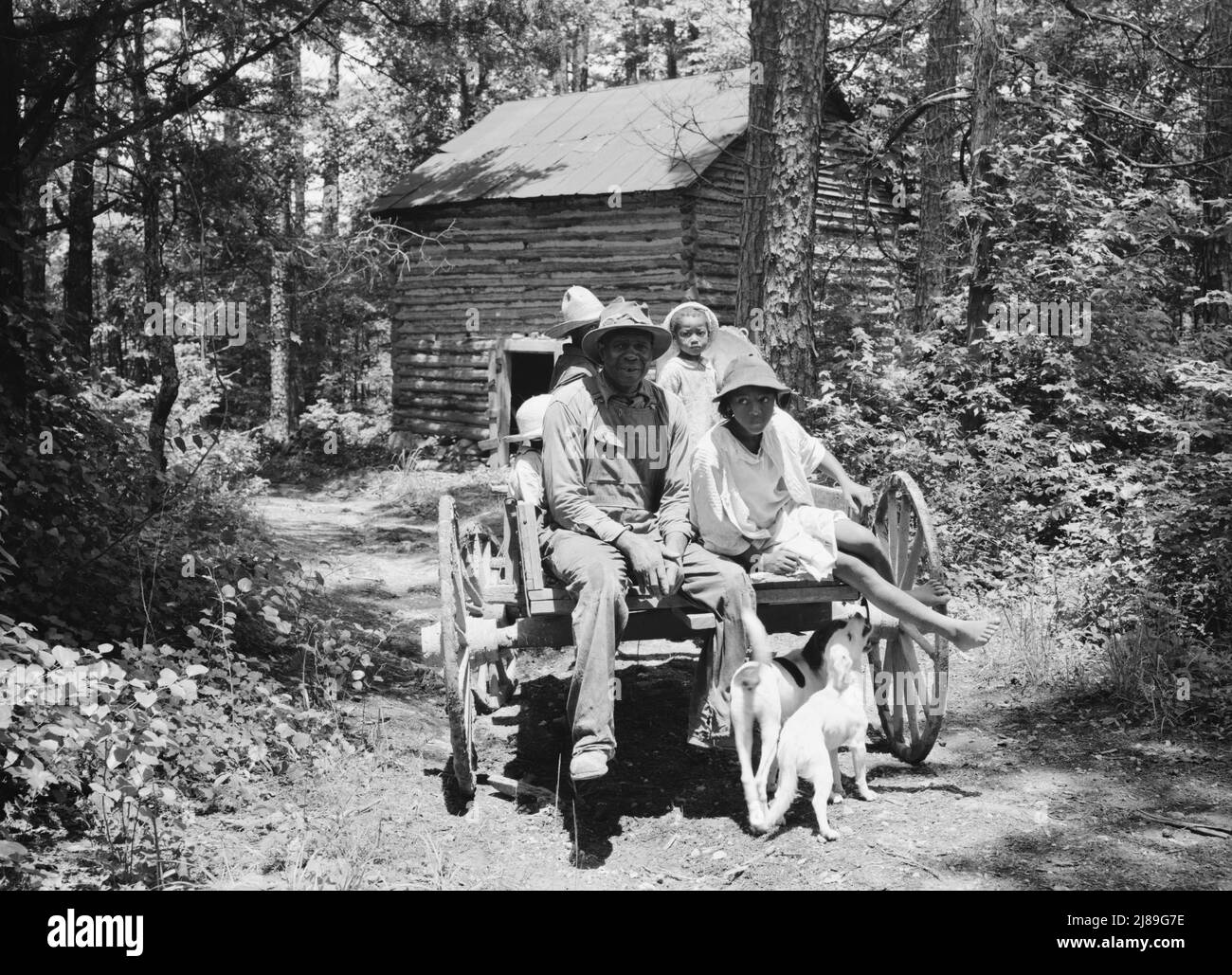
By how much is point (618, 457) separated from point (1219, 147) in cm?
836

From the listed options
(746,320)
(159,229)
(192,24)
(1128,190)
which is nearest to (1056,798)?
(746,320)

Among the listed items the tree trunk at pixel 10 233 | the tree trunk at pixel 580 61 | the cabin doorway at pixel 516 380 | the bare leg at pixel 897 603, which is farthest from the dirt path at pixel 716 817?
the tree trunk at pixel 580 61

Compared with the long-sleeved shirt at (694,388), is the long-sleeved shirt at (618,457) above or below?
below

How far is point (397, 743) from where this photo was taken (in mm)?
5559

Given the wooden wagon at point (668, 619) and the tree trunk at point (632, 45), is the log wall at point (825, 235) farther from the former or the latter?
the tree trunk at point (632, 45)

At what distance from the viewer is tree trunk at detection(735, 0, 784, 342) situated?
7867 millimetres

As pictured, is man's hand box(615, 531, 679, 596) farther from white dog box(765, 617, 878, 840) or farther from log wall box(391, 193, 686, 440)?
log wall box(391, 193, 686, 440)

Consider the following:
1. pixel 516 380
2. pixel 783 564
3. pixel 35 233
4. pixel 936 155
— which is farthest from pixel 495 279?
pixel 783 564

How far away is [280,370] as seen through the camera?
20.8 meters

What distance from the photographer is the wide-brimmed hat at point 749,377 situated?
4.78 meters

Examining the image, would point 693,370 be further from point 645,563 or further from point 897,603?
point 897,603

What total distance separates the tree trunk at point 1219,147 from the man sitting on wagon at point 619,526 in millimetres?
7205

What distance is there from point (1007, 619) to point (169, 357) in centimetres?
647

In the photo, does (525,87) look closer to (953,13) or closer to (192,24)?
(953,13)
